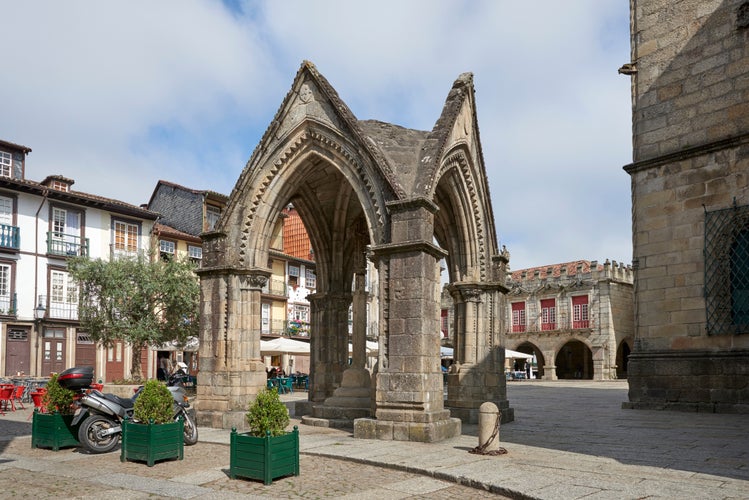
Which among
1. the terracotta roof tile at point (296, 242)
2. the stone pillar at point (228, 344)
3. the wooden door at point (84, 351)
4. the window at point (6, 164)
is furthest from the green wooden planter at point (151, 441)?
the terracotta roof tile at point (296, 242)

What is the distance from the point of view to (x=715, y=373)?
1445cm

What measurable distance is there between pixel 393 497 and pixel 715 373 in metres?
10.5

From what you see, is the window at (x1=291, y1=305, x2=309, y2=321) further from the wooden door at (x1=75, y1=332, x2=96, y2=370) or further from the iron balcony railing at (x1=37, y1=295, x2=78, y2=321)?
the iron balcony railing at (x1=37, y1=295, x2=78, y2=321)

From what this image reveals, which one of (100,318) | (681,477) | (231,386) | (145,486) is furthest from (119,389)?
(681,477)

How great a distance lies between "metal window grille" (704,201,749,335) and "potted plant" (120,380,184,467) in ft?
37.4

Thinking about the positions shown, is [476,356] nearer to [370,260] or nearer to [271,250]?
[370,260]

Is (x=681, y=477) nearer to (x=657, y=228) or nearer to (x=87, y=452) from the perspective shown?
(x=87, y=452)

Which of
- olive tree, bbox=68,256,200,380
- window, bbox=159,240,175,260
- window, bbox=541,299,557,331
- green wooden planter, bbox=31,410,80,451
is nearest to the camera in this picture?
green wooden planter, bbox=31,410,80,451

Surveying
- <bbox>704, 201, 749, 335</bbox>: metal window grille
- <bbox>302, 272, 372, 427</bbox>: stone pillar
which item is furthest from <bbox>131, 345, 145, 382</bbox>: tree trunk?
<bbox>704, 201, 749, 335</bbox>: metal window grille

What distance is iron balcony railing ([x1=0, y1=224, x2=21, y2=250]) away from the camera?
30.6 metres

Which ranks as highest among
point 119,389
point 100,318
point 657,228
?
point 657,228

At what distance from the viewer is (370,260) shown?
11250 mm

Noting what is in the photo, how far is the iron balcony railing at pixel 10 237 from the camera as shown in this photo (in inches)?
1206

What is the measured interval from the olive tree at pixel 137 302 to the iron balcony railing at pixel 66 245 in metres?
8.62
